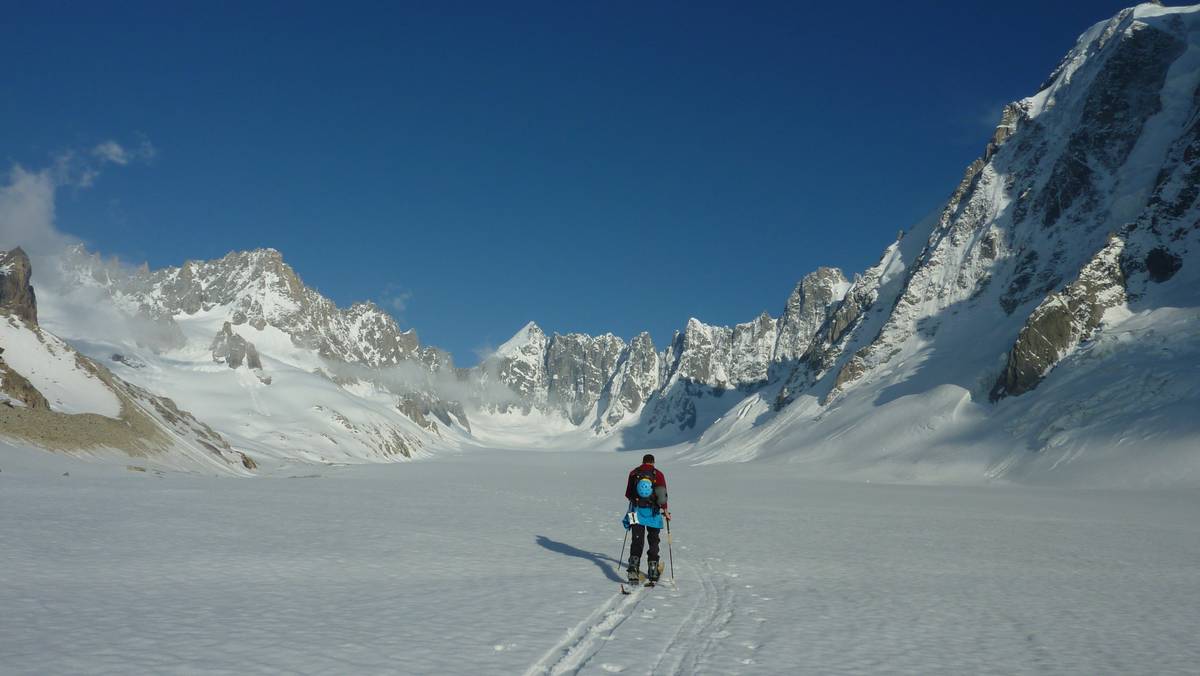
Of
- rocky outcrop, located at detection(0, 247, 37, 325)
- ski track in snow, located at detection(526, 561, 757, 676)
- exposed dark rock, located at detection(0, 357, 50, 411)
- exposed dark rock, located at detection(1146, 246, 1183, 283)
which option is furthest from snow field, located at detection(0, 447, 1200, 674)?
rocky outcrop, located at detection(0, 247, 37, 325)

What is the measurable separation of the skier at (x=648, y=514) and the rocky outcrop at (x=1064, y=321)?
85.3 metres

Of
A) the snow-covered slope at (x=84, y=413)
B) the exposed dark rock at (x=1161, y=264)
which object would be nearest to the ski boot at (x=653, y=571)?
the snow-covered slope at (x=84, y=413)

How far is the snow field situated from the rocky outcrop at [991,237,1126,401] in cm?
6630

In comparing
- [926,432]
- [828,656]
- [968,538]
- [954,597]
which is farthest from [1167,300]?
[828,656]

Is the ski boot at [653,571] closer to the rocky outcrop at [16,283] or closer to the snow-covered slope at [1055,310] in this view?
the snow-covered slope at [1055,310]

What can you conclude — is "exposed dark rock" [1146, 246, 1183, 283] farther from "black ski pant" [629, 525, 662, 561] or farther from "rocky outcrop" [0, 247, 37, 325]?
"rocky outcrop" [0, 247, 37, 325]

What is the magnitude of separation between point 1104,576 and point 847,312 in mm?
168214

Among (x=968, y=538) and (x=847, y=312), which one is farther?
(x=847, y=312)

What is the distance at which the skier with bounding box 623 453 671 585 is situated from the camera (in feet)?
52.2

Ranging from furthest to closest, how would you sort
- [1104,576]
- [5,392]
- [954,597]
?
[5,392], [1104,576], [954,597]

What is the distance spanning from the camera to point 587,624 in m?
11.9

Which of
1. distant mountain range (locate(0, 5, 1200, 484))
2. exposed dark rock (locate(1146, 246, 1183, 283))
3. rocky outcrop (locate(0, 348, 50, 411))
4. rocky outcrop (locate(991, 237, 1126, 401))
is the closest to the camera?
rocky outcrop (locate(0, 348, 50, 411))

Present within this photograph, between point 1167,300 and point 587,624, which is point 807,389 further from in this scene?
point 587,624

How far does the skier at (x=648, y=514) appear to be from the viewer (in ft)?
52.2
